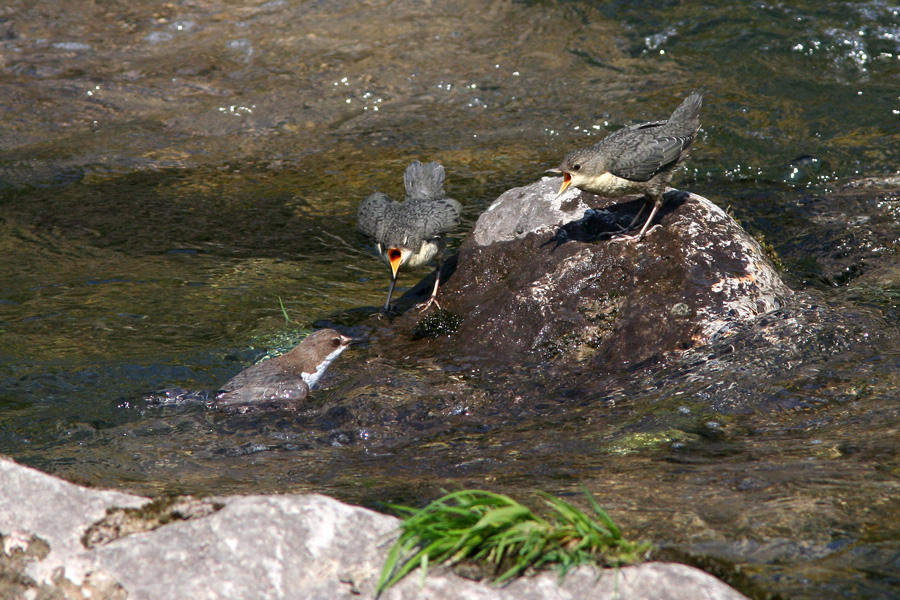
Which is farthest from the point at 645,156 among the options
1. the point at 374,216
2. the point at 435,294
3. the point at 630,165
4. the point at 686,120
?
the point at 374,216

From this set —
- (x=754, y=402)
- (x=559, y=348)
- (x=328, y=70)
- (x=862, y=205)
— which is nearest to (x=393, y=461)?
(x=559, y=348)

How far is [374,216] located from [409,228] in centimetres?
41

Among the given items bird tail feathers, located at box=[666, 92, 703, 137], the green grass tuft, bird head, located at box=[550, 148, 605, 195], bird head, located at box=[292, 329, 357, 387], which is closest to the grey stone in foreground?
the green grass tuft

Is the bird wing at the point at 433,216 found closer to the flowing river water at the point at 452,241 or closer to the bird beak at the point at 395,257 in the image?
the bird beak at the point at 395,257

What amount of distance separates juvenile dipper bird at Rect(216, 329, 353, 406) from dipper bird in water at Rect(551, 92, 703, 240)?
187 cm

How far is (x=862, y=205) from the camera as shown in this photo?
301 inches

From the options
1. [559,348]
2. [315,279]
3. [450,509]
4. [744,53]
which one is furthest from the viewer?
[744,53]

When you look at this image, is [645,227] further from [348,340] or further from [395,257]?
[348,340]

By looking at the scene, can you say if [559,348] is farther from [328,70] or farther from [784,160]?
[328,70]

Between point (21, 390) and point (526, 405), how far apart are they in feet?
10.9

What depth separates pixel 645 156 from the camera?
5500 millimetres

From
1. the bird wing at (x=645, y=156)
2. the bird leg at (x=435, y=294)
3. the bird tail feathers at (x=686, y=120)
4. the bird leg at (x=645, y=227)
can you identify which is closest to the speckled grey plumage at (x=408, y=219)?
the bird leg at (x=435, y=294)

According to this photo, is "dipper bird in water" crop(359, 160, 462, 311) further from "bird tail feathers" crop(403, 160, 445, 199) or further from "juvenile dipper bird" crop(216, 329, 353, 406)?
"juvenile dipper bird" crop(216, 329, 353, 406)

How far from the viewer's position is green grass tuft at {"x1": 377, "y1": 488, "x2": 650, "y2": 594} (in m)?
2.66
